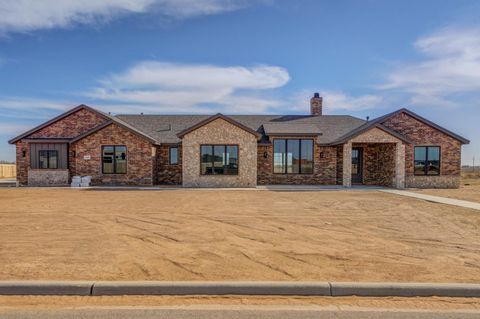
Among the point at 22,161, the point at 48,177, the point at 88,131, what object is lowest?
the point at 48,177

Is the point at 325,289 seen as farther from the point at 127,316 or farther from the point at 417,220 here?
the point at 417,220

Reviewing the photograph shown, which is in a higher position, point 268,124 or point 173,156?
point 268,124

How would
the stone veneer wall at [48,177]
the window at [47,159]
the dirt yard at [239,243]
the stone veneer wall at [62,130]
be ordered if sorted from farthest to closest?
the stone veneer wall at [62,130]
the window at [47,159]
the stone veneer wall at [48,177]
the dirt yard at [239,243]

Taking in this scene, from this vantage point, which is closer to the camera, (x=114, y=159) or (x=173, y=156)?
(x=114, y=159)

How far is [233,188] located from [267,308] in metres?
16.3

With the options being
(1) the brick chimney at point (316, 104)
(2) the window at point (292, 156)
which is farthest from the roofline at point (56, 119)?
(1) the brick chimney at point (316, 104)

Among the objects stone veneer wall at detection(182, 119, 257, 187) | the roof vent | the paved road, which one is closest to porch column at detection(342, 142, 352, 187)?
stone veneer wall at detection(182, 119, 257, 187)

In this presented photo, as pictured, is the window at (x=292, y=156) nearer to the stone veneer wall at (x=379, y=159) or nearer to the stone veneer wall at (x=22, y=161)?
the stone veneer wall at (x=379, y=159)

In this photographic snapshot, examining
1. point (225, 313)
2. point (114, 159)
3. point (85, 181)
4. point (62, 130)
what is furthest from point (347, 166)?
point (62, 130)

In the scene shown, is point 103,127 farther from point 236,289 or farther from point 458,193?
point 458,193

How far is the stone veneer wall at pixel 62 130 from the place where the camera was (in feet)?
72.0

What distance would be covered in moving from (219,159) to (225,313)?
675 inches

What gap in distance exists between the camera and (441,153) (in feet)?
70.9

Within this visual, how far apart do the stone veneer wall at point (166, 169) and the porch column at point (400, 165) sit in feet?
48.8
